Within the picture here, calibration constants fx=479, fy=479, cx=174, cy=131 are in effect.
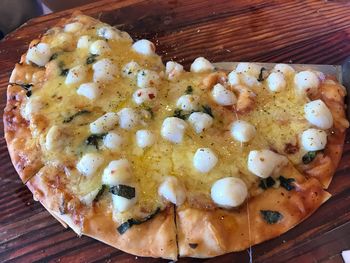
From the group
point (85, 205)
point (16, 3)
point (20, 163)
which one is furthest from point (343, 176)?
point (16, 3)

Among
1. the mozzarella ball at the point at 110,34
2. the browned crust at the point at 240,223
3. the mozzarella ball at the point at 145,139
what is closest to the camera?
the browned crust at the point at 240,223

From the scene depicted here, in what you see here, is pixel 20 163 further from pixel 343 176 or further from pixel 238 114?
pixel 343 176

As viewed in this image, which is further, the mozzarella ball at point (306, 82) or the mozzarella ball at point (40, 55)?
the mozzarella ball at point (40, 55)

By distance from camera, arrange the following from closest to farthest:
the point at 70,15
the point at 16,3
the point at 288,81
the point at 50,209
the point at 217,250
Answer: the point at 217,250, the point at 50,209, the point at 288,81, the point at 70,15, the point at 16,3

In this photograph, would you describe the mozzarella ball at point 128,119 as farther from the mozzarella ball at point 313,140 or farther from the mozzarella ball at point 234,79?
the mozzarella ball at point 313,140

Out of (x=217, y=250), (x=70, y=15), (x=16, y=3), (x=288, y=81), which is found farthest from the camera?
(x=16, y=3)

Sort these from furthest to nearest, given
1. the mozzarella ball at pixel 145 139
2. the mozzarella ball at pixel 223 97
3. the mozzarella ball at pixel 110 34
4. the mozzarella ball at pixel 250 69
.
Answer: the mozzarella ball at pixel 110 34
the mozzarella ball at pixel 250 69
the mozzarella ball at pixel 223 97
the mozzarella ball at pixel 145 139

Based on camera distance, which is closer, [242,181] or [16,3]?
[242,181]

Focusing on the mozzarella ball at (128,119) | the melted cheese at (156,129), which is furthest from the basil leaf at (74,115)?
the mozzarella ball at (128,119)
